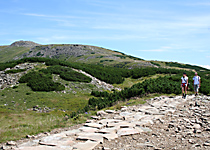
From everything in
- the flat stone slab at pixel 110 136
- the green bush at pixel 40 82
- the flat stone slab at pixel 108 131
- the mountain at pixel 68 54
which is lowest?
the flat stone slab at pixel 110 136

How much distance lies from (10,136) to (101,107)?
25.0 feet

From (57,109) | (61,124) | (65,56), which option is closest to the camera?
(61,124)

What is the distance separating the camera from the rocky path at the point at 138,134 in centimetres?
725

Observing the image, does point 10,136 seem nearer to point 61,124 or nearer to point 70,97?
point 61,124

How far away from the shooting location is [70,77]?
39719mm

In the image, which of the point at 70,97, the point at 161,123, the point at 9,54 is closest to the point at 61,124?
the point at 161,123

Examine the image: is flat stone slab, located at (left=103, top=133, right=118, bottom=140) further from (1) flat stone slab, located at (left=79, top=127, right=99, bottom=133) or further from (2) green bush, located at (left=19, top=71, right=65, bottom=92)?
(2) green bush, located at (left=19, top=71, right=65, bottom=92)

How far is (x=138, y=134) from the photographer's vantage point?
332 inches

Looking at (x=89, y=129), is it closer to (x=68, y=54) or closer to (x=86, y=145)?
(x=86, y=145)

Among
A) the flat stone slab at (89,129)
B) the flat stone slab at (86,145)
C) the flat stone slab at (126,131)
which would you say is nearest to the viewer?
the flat stone slab at (86,145)

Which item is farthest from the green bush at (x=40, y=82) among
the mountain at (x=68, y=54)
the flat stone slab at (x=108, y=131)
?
the mountain at (x=68, y=54)

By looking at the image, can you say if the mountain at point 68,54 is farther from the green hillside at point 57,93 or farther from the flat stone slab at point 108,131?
the flat stone slab at point 108,131

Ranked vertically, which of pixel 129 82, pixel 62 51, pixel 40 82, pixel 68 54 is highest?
pixel 62 51

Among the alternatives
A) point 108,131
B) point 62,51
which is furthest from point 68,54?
point 108,131
